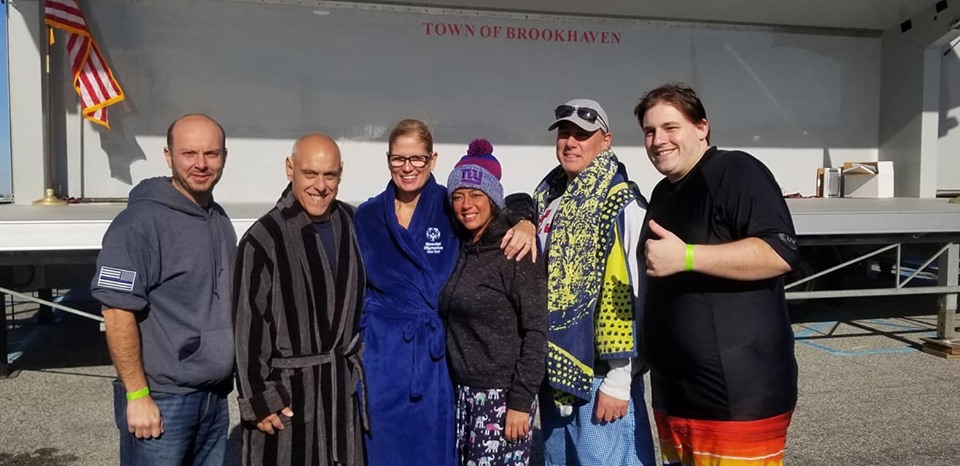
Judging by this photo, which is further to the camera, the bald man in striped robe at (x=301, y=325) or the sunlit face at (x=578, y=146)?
the sunlit face at (x=578, y=146)

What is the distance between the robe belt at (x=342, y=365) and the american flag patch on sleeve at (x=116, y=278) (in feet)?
1.53

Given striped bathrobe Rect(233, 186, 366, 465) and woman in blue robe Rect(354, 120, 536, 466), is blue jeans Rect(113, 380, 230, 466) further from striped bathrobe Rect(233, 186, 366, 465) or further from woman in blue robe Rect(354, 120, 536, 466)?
woman in blue robe Rect(354, 120, 536, 466)

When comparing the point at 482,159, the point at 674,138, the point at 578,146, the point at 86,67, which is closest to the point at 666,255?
the point at 674,138

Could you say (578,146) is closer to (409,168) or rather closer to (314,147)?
(409,168)

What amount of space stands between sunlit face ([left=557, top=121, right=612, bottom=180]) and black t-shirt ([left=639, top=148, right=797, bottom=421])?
1.35 feet

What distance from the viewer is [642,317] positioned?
2.27 m

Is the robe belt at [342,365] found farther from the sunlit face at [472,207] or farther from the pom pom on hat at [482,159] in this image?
the pom pom on hat at [482,159]

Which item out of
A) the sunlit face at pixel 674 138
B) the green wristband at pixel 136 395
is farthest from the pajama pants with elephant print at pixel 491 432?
the green wristband at pixel 136 395

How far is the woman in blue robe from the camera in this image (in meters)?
2.34

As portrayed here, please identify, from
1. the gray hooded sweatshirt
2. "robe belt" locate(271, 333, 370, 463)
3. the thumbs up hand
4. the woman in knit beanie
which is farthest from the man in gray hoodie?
the thumbs up hand

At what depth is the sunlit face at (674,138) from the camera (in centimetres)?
204

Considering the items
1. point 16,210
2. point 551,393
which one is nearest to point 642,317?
point 551,393

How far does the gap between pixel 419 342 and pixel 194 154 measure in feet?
2.96

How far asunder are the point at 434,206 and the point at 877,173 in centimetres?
676
